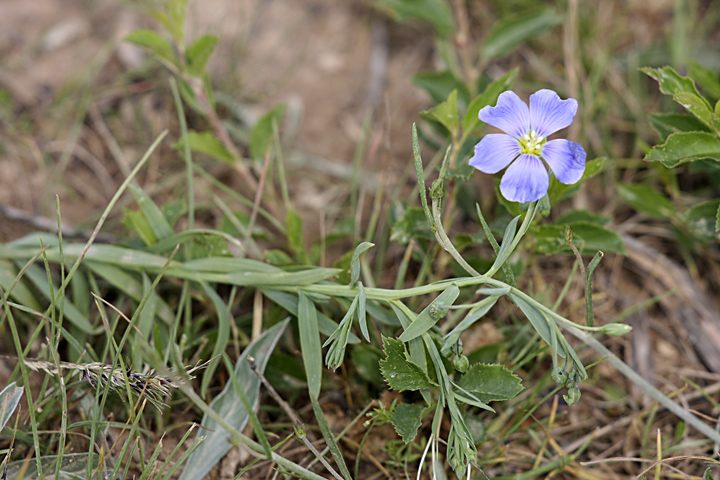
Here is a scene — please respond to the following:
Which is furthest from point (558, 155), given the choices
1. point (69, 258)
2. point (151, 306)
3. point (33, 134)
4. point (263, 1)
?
point (33, 134)

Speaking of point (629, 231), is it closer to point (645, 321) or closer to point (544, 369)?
point (645, 321)

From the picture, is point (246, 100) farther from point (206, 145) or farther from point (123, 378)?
point (123, 378)

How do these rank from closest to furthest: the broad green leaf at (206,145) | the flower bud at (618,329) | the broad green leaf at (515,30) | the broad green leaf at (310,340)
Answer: the flower bud at (618,329) < the broad green leaf at (310,340) < the broad green leaf at (206,145) < the broad green leaf at (515,30)

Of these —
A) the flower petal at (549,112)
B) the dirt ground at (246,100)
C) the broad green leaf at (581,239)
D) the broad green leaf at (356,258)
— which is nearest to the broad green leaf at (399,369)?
the broad green leaf at (356,258)

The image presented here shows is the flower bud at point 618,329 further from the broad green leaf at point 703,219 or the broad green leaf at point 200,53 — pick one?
the broad green leaf at point 200,53

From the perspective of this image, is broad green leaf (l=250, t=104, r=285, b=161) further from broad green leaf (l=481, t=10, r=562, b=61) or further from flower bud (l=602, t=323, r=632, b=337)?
flower bud (l=602, t=323, r=632, b=337)
